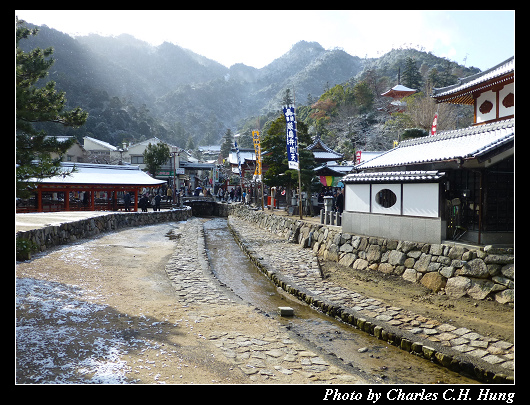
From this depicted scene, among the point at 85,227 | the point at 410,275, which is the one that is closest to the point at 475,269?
the point at 410,275

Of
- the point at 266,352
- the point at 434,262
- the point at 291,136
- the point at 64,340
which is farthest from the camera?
the point at 291,136

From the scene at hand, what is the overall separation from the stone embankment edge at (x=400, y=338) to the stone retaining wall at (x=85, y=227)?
677 centimetres

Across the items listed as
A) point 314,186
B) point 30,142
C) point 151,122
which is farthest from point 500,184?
point 151,122

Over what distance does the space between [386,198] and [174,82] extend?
170 metres

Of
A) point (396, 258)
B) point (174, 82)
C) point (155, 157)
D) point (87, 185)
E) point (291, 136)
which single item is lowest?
point (396, 258)

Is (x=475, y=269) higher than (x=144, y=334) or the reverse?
higher

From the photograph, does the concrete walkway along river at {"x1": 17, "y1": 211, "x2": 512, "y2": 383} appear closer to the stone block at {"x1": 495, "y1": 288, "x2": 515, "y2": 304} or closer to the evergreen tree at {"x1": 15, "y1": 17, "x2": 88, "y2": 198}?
the evergreen tree at {"x1": 15, "y1": 17, "x2": 88, "y2": 198}

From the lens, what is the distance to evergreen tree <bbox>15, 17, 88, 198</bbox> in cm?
741

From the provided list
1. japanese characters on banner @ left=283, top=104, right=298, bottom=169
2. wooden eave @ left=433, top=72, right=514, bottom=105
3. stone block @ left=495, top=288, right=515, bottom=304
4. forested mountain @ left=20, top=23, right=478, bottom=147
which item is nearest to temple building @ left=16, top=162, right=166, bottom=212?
japanese characters on banner @ left=283, top=104, right=298, bottom=169

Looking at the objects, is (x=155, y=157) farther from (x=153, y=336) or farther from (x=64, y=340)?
(x=64, y=340)

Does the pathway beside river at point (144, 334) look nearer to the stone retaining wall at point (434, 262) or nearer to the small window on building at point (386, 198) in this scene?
the stone retaining wall at point (434, 262)

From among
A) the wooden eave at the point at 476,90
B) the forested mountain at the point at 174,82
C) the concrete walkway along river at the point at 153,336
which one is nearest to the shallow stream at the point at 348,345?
the concrete walkway along river at the point at 153,336

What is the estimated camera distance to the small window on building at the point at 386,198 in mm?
12423

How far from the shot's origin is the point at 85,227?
17.8 metres
